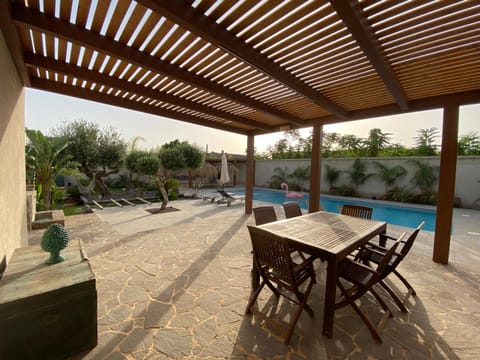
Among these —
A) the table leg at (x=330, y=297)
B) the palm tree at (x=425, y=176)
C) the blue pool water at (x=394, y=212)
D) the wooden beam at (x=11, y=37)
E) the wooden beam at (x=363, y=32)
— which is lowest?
the blue pool water at (x=394, y=212)

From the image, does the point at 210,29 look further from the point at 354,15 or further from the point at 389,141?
the point at 389,141

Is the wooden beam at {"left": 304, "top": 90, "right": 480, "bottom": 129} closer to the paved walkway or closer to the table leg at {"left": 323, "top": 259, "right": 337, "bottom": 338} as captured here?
the paved walkway

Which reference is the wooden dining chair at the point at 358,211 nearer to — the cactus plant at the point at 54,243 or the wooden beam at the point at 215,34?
the wooden beam at the point at 215,34

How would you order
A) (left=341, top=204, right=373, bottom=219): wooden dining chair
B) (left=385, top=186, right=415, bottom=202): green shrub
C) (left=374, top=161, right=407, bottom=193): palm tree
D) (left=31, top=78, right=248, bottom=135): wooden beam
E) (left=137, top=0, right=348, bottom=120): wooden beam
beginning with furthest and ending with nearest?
(left=374, top=161, right=407, bottom=193): palm tree
(left=385, top=186, right=415, bottom=202): green shrub
(left=341, top=204, right=373, bottom=219): wooden dining chair
(left=31, top=78, right=248, bottom=135): wooden beam
(left=137, top=0, right=348, bottom=120): wooden beam

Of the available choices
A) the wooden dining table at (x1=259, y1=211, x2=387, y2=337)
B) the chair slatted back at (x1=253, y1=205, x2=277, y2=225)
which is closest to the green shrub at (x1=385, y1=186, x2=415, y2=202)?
the wooden dining table at (x1=259, y1=211, x2=387, y2=337)

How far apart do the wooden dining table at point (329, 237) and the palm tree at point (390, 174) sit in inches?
484

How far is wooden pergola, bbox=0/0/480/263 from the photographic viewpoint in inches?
85.4

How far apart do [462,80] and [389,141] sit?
18854 mm

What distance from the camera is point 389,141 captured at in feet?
63.7

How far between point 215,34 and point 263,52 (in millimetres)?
844

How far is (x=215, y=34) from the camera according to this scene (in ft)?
7.80

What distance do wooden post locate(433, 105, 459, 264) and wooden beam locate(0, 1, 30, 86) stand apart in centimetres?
699

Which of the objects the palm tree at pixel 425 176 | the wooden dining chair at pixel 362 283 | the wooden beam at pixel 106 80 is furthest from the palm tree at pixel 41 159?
the palm tree at pixel 425 176

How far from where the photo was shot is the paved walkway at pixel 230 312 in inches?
92.7
